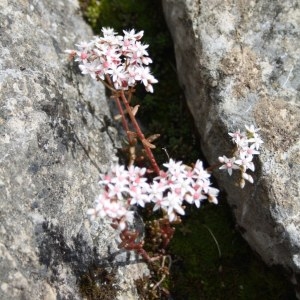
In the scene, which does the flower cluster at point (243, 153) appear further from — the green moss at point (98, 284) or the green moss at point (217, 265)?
the green moss at point (98, 284)

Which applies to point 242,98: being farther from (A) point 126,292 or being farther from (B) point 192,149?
(A) point 126,292

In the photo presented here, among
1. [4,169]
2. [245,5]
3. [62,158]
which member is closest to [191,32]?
[245,5]

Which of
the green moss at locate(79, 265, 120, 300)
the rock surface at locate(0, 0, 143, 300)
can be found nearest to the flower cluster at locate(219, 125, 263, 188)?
the rock surface at locate(0, 0, 143, 300)

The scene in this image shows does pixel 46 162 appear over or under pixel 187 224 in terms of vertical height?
over

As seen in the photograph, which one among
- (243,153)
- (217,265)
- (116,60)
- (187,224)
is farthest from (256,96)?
(217,265)

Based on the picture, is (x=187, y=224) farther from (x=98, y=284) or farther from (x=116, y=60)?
(x=116, y=60)
